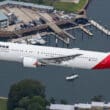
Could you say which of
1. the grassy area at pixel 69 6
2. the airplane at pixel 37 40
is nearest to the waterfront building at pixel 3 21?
the airplane at pixel 37 40

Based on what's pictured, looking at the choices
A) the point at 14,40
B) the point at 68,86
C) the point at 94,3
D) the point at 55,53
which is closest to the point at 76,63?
the point at 55,53

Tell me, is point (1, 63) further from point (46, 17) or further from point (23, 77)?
point (46, 17)

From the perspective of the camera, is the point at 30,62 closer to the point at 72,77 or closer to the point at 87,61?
the point at 87,61

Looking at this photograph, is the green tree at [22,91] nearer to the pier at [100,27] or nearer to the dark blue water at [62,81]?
the dark blue water at [62,81]

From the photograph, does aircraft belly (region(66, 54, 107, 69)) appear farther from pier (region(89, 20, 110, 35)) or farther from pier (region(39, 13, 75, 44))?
pier (region(89, 20, 110, 35))

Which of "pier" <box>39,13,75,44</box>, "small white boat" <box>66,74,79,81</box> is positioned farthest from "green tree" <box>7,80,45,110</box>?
"pier" <box>39,13,75,44</box>
